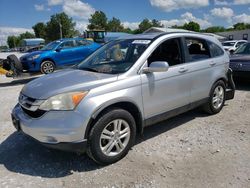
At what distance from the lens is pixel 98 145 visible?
128 inches

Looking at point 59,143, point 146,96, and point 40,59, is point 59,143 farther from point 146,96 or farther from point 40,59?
point 40,59

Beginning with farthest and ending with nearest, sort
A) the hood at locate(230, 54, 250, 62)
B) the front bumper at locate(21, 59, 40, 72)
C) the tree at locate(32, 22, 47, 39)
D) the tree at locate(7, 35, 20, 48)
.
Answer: the tree at locate(7, 35, 20, 48)
the tree at locate(32, 22, 47, 39)
the front bumper at locate(21, 59, 40, 72)
the hood at locate(230, 54, 250, 62)

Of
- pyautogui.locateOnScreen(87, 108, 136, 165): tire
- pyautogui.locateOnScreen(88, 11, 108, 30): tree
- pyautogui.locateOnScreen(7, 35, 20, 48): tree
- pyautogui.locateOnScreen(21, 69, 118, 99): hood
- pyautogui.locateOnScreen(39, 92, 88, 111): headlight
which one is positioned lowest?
pyautogui.locateOnScreen(87, 108, 136, 165): tire

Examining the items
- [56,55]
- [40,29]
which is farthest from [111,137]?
[40,29]

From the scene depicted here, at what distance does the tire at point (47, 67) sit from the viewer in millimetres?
10430

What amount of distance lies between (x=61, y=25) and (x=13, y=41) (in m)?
50.4

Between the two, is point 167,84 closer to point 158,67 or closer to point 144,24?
point 158,67

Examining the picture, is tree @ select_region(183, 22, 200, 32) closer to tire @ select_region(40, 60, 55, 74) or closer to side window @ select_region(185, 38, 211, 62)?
tire @ select_region(40, 60, 55, 74)

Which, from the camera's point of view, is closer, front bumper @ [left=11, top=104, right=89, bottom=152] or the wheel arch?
front bumper @ [left=11, top=104, right=89, bottom=152]

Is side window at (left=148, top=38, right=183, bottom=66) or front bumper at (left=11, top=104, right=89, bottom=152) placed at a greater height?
side window at (left=148, top=38, right=183, bottom=66)

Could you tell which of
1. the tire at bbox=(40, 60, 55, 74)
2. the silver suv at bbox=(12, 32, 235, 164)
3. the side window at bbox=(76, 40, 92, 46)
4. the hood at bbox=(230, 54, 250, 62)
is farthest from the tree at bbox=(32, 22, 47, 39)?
the silver suv at bbox=(12, 32, 235, 164)

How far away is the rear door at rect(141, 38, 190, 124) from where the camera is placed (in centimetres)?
379

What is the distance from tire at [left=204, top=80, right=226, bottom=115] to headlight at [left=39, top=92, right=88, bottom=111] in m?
3.00

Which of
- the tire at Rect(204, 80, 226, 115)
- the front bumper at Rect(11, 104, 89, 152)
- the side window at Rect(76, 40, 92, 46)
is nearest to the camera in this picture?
the front bumper at Rect(11, 104, 89, 152)
